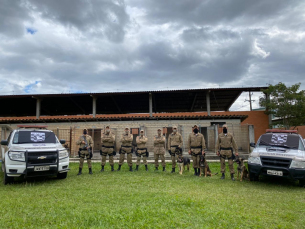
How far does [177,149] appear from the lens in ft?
30.1

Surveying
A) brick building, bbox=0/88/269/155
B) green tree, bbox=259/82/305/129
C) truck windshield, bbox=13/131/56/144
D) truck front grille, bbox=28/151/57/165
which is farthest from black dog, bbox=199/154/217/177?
green tree, bbox=259/82/305/129

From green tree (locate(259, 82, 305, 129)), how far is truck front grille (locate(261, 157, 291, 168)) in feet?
35.9

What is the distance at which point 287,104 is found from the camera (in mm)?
15953

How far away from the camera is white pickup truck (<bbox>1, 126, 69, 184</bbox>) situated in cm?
656

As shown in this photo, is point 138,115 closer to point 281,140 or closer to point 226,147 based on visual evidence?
point 226,147

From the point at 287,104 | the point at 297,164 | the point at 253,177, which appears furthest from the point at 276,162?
the point at 287,104

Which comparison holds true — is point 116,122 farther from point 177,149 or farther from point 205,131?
point 177,149

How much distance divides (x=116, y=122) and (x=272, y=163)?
39.2 ft

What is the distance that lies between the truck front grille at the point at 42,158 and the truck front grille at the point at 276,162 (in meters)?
6.47

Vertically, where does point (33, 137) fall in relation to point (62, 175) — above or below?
above

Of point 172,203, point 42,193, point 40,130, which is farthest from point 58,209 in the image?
point 40,130

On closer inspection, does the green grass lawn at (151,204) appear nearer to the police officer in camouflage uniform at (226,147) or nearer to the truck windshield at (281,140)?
the police officer in camouflage uniform at (226,147)

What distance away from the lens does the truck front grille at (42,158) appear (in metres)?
6.67

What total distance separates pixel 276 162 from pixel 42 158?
7.01m
